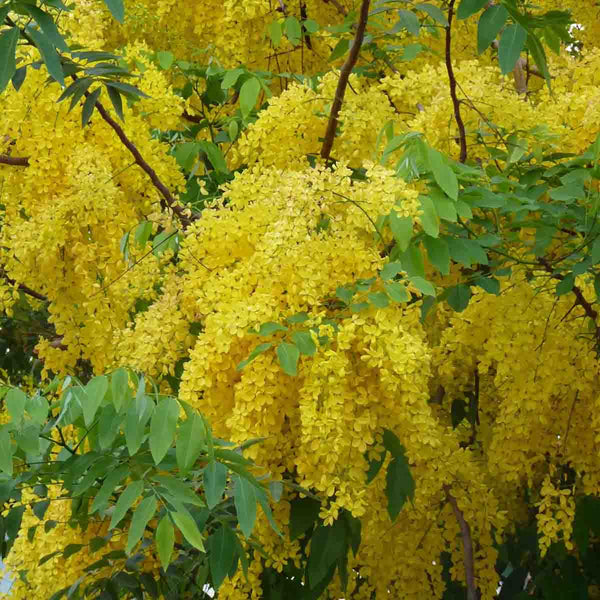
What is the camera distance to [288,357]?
8.57ft

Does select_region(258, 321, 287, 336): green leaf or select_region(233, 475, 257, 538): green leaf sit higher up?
select_region(258, 321, 287, 336): green leaf

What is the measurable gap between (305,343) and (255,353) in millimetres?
111

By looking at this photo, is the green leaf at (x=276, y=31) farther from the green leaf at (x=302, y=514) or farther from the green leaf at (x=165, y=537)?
the green leaf at (x=165, y=537)

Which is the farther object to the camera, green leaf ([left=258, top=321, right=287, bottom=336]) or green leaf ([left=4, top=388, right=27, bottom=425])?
green leaf ([left=258, top=321, right=287, bottom=336])

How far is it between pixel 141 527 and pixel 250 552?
0.83 metres

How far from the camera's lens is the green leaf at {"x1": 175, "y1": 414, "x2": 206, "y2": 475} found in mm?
2449

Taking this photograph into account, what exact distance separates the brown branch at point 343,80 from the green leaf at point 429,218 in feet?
1.51

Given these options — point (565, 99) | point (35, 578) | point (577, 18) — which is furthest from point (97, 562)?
point (577, 18)

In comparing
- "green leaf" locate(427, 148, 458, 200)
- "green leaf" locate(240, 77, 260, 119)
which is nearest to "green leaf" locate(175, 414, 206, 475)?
"green leaf" locate(427, 148, 458, 200)

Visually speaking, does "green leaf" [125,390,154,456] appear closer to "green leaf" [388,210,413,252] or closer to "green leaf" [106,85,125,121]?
"green leaf" [388,210,413,252]

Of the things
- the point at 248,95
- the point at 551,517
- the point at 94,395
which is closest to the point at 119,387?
the point at 94,395

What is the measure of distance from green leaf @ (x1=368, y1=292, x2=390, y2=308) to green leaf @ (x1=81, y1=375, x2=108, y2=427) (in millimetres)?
618

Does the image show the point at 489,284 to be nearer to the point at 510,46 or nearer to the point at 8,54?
the point at 510,46

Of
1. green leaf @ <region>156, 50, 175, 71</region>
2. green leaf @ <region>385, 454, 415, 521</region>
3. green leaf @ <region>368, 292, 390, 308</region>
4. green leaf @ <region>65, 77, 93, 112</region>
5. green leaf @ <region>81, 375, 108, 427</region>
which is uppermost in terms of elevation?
green leaf @ <region>65, 77, 93, 112</region>
